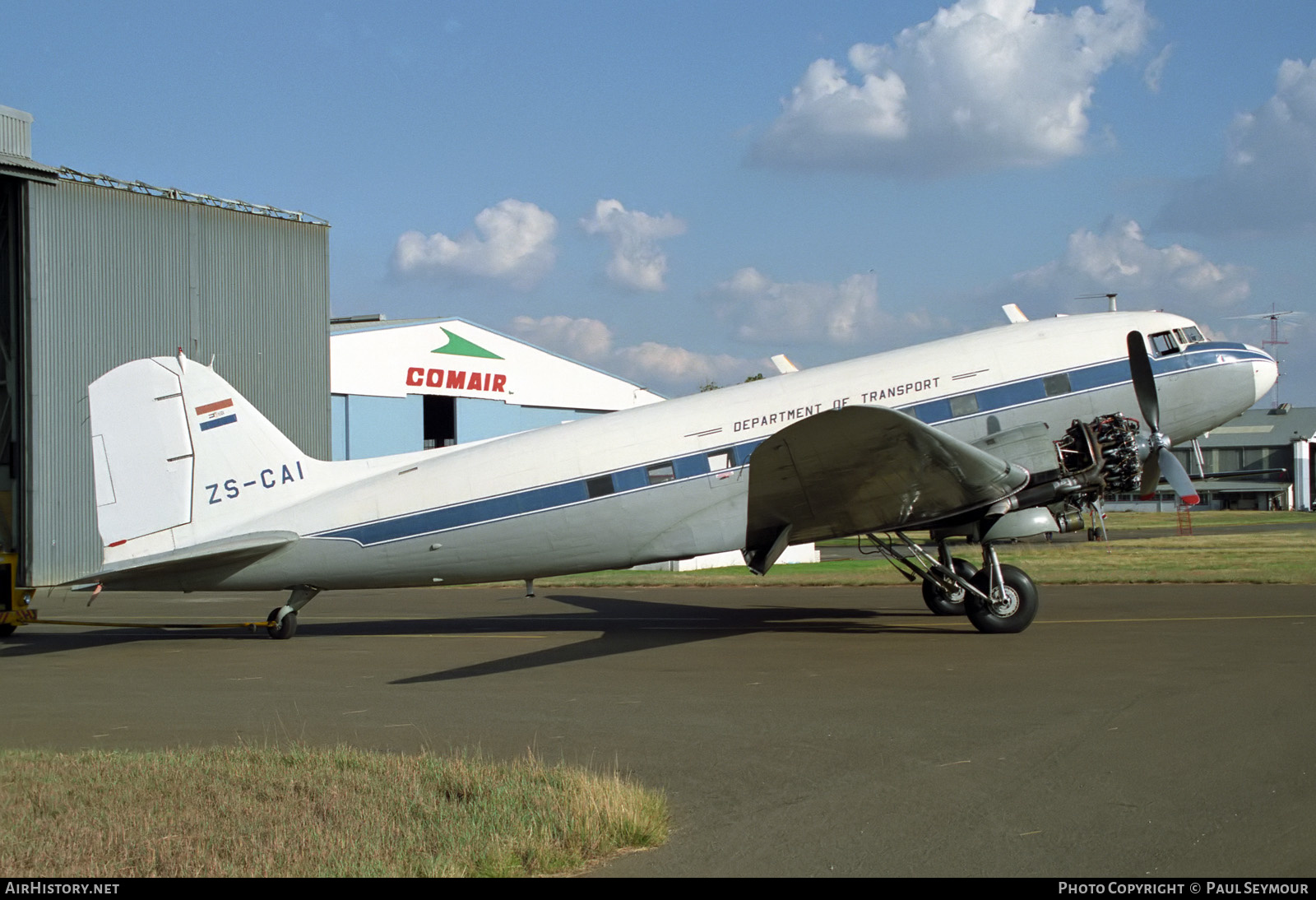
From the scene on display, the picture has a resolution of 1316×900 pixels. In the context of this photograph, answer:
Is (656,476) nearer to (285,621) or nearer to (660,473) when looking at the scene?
(660,473)

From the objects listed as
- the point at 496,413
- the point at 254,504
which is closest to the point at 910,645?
the point at 254,504

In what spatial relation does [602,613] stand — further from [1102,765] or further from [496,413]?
[496,413]

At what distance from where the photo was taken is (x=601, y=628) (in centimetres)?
1770

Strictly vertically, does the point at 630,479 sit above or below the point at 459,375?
below

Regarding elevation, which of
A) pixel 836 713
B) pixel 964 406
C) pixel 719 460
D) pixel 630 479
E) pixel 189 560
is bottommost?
pixel 836 713

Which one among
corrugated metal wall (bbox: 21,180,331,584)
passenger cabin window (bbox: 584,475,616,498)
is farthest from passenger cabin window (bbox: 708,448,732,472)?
corrugated metal wall (bbox: 21,180,331,584)

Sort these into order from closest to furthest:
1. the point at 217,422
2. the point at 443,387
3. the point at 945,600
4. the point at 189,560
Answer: the point at 189,560, the point at 217,422, the point at 945,600, the point at 443,387

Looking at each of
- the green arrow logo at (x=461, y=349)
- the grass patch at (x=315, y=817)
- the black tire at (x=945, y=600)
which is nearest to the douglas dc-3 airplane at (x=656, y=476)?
the black tire at (x=945, y=600)

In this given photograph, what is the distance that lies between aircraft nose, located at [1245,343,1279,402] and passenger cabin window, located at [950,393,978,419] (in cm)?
445

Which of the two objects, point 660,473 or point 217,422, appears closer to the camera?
point 660,473

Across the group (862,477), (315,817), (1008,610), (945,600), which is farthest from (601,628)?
(315,817)

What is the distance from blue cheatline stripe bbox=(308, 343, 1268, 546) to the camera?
15047 millimetres

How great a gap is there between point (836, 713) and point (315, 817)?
4.89m

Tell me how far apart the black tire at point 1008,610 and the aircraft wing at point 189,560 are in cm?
974
